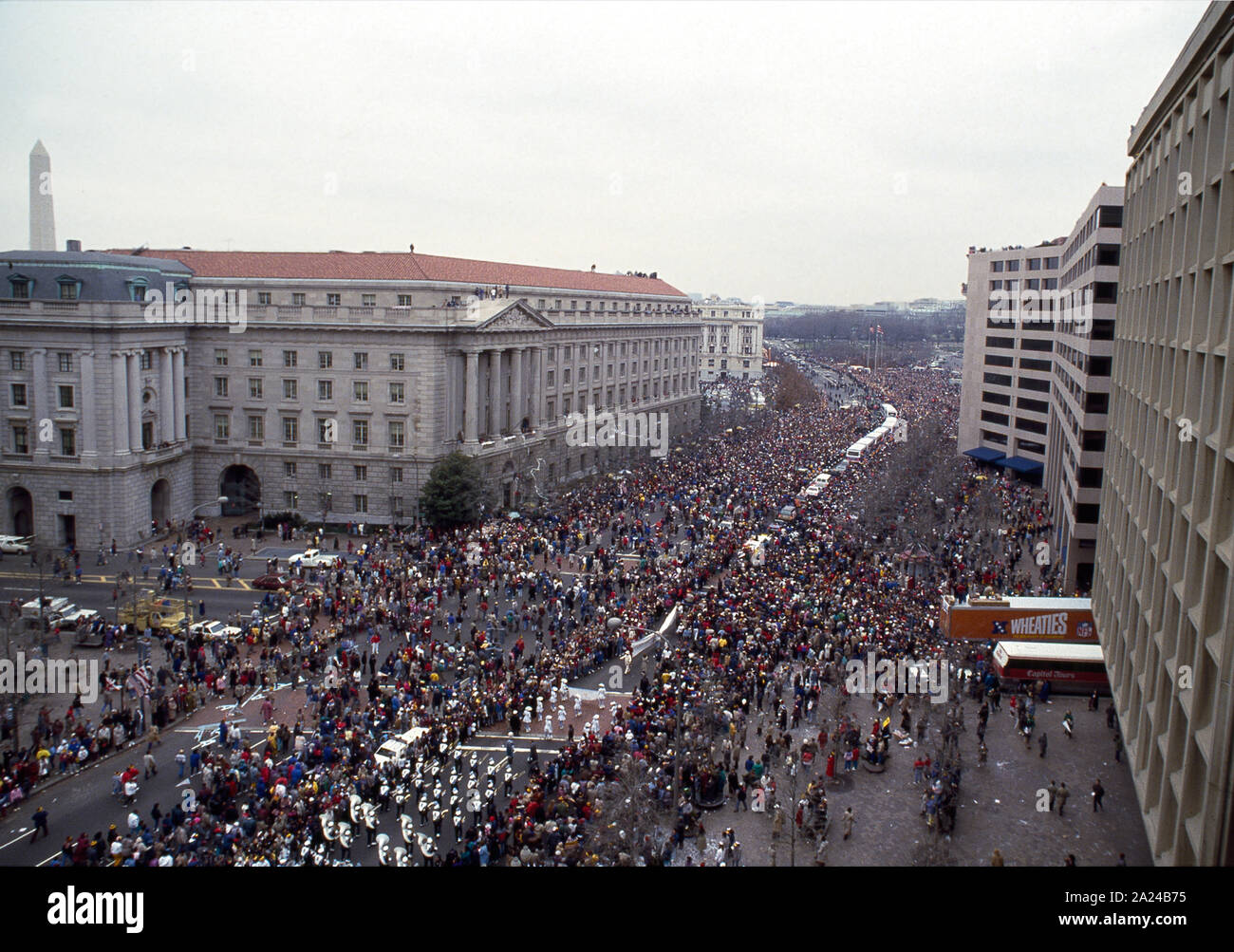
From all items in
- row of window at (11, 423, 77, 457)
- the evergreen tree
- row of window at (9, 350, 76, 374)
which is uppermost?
row of window at (9, 350, 76, 374)

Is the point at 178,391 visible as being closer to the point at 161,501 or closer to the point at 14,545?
the point at 161,501

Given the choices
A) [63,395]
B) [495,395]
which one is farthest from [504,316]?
[63,395]

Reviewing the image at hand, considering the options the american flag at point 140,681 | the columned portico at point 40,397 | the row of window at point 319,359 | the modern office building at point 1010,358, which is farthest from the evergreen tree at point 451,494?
the modern office building at point 1010,358

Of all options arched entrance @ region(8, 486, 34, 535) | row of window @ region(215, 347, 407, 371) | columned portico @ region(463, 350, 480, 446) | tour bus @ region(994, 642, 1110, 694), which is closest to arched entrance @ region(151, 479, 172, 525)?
arched entrance @ region(8, 486, 34, 535)

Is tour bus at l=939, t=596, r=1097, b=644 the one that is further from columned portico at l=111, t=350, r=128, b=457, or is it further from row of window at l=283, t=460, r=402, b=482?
columned portico at l=111, t=350, r=128, b=457

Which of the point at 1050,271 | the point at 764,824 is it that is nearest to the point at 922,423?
the point at 1050,271

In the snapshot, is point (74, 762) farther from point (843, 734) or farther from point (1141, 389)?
point (1141, 389)
